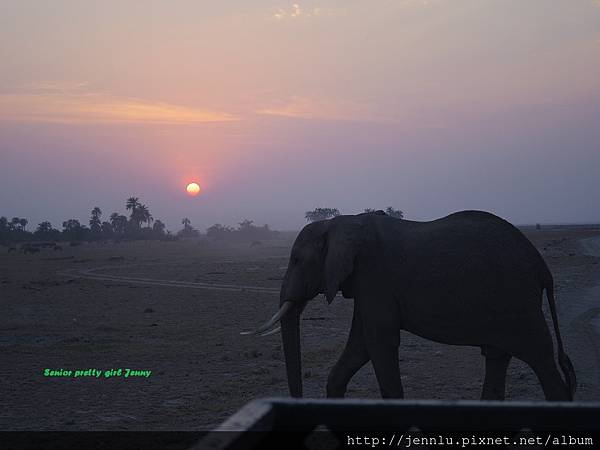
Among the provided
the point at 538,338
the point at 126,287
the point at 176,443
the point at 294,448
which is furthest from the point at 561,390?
the point at 126,287

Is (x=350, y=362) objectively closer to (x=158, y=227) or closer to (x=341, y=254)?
(x=341, y=254)

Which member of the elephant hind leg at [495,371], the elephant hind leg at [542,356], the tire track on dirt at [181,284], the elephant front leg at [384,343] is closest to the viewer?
the elephant hind leg at [542,356]

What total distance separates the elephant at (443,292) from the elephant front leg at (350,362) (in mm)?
11

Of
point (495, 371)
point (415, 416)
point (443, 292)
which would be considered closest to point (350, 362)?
point (443, 292)

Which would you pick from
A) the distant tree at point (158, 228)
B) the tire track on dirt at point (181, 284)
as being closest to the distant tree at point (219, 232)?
the distant tree at point (158, 228)

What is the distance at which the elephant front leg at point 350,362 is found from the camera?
6855 mm

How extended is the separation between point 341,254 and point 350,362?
3.89ft

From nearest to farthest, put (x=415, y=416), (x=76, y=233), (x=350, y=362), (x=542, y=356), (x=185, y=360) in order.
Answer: (x=415, y=416)
(x=542, y=356)
(x=350, y=362)
(x=185, y=360)
(x=76, y=233)

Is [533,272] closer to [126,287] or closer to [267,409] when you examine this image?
[267,409]

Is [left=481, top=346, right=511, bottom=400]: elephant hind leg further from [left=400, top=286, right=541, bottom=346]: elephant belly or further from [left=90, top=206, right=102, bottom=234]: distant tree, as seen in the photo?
[left=90, top=206, right=102, bottom=234]: distant tree

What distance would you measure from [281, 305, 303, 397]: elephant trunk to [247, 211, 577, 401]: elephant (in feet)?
0.05

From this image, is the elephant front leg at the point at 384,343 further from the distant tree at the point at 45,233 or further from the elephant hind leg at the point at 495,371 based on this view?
the distant tree at the point at 45,233

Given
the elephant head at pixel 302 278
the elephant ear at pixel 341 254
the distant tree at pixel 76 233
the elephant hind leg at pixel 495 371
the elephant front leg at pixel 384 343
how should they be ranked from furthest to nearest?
1. the distant tree at pixel 76 233
2. the elephant head at pixel 302 278
3. the elephant hind leg at pixel 495 371
4. the elephant ear at pixel 341 254
5. the elephant front leg at pixel 384 343

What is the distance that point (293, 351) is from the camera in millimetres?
7234
